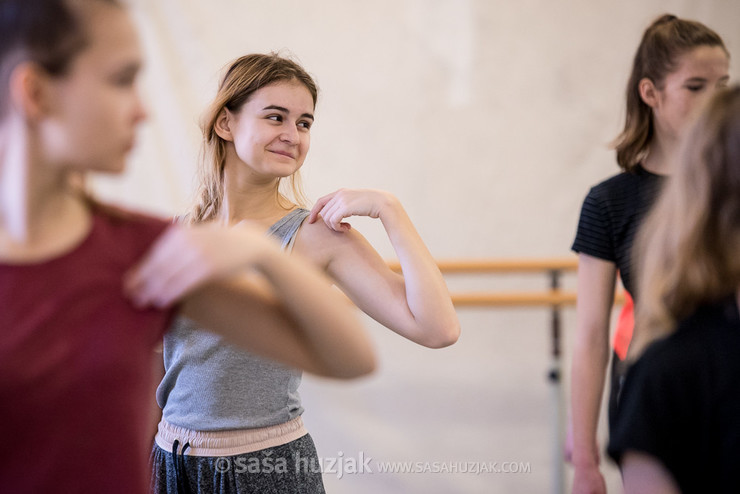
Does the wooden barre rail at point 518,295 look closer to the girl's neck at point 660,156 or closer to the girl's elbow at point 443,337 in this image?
the girl's neck at point 660,156

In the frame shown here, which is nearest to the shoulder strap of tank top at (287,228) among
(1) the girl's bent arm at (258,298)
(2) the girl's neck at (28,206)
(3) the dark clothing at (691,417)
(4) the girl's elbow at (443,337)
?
(4) the girl's elbow at (443,337)

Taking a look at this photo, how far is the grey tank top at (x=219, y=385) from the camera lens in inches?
52.1

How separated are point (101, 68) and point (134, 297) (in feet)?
0.76

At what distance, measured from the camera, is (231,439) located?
1.31 metres

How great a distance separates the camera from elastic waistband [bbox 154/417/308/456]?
4.30ft

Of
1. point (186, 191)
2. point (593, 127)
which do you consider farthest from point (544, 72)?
point (186, 191)

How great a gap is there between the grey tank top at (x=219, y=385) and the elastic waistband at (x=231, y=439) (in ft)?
0.04

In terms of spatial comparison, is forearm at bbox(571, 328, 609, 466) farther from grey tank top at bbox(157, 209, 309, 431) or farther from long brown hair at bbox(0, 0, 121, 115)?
long brown hair at bbox(0, 0, 121, 115)

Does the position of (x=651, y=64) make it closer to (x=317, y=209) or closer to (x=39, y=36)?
(x=317, y=209)

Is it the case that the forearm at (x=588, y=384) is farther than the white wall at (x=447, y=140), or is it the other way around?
the white wall at (x=447, y=140)

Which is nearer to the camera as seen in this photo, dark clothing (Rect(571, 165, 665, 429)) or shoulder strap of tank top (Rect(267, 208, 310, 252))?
shoulder strap of tank top (Rect(267, 208, 310, 252))

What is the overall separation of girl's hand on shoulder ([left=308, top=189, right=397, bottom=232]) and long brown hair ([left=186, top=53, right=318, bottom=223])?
17cm

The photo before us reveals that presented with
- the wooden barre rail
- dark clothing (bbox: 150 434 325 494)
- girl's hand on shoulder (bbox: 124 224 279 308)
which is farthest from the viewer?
the wooden barre rail

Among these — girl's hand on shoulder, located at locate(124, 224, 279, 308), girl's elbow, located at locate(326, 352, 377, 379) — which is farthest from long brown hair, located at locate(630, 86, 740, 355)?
girl's hand on shoulder, located at locate(124, 224, 279, 308)
